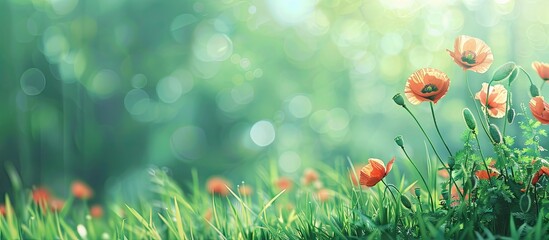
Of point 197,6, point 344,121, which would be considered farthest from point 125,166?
point 344,121

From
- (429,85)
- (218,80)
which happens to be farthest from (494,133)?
(218,80)

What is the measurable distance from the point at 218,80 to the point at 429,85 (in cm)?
379

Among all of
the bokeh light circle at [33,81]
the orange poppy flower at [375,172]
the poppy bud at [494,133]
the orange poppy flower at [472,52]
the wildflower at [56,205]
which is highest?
the orange poppy flower at [472,52]

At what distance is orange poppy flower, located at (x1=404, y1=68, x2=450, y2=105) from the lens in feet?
5.15

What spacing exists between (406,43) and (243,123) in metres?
1.38

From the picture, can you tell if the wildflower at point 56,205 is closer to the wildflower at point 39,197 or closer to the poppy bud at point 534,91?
the wildflower at point 39,197

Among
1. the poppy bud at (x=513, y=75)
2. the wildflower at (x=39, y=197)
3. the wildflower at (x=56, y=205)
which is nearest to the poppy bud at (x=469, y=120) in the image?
the poppy bud at (x=513, y=75)

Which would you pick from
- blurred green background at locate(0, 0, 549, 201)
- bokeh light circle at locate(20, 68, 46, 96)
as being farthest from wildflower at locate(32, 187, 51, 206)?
bokeh light circle at locate(20, 68, 46, 96)

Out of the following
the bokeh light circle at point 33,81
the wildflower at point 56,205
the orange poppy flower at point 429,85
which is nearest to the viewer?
the orange poppy flower at point 429,85

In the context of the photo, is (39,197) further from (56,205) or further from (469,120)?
(469,120)

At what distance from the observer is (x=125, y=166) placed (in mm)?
5605

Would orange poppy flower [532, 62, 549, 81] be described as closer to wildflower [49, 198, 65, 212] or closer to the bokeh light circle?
wildflower [49, 198, 65, 212]

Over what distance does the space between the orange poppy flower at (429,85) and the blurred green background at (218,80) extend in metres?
3.33

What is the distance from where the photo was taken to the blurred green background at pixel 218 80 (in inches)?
199
